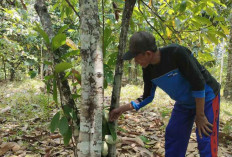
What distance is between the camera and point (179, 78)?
1.74 metres

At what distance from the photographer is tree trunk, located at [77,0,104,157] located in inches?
54.4

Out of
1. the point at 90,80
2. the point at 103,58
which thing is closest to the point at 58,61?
the point at 103,58

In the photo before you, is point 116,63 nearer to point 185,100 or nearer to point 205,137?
point 185,100

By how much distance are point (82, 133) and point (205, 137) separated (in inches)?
39.4

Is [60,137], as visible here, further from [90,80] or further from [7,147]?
[90,80]

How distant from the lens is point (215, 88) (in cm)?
189

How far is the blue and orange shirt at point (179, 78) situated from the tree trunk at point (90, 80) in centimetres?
57

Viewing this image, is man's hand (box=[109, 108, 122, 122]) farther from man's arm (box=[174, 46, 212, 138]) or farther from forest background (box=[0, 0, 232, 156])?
man's arm (box=[174, 46, 212, 138])

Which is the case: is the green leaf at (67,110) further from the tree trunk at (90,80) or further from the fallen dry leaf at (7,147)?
the fallen dry leaf at (7,147)

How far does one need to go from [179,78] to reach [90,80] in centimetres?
75

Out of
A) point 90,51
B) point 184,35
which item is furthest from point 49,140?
point 184,35

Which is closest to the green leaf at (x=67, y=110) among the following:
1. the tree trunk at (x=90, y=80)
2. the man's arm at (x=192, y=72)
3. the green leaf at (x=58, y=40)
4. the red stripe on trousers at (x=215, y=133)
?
the tree trunk at (x=90, y=80)

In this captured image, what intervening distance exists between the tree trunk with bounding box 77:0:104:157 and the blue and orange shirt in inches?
22.3

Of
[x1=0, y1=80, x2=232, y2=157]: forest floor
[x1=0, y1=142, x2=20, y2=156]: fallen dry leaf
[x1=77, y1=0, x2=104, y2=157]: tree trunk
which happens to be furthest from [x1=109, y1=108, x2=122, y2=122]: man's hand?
[x1=0, y1=142, x2=20, y2=156]: fallen dry leaf
